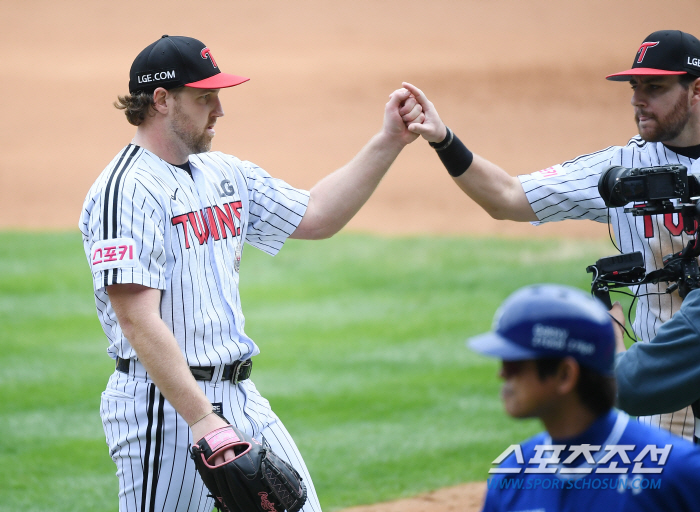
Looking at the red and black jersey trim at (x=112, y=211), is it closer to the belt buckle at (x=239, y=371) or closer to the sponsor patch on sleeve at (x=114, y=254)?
the sponsor patch on sleeve at (x=114, y=254)

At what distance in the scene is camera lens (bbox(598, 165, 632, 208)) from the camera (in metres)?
3.25

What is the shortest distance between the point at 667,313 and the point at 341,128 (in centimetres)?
1665

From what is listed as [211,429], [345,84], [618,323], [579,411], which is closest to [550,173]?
[618,323]

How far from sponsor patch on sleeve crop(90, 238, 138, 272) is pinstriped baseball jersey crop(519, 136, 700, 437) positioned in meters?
1.86

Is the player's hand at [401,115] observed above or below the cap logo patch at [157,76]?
below

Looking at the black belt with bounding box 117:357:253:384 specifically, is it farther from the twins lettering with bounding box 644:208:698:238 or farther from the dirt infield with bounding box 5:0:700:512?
the dirt infield with bounding box 5:0:700:512

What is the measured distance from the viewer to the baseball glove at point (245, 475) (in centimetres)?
293

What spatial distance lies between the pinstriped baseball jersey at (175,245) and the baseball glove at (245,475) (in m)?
0.36

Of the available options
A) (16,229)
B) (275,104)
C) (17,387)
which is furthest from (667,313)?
(275,104)

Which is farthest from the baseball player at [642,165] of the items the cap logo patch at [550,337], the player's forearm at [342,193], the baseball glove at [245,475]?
the cap logo patch at [550,337]

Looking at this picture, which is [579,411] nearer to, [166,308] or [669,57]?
[166,308]

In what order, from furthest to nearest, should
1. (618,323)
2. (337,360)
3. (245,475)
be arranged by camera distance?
(337,360) < (245,475) < (618,323)

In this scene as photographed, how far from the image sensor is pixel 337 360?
30.9ft

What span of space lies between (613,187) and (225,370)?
5.24ft
